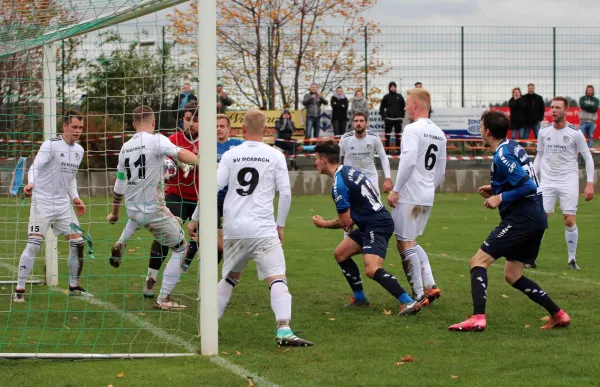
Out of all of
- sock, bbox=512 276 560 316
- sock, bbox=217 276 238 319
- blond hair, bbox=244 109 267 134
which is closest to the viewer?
blond hair, bbox=244 109 267 134

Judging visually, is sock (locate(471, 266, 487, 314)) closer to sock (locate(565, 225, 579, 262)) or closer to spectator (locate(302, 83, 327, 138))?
sock (locate(565, 225, 579, 262))


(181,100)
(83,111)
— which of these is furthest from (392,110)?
(181,100)

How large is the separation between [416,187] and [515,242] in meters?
1.70

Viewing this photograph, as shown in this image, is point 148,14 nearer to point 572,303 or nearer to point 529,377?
point 529,377

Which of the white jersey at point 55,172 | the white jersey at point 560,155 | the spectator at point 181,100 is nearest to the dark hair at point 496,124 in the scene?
the spectator at point 181,100

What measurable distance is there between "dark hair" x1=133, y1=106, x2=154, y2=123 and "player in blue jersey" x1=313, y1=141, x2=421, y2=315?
1.70m

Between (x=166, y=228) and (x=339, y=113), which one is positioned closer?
(x=166, y=228)

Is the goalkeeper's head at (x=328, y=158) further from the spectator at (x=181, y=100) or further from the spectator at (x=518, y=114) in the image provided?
the spectator at (x=518, y=114)

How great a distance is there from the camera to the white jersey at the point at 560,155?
12.0 m

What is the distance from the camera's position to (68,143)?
956 centimetres

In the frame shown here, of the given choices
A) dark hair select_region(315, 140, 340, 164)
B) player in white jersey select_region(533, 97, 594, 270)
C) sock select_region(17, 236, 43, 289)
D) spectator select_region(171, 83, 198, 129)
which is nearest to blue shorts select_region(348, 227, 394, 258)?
dark hair select_region(315, 140, 340, 164)

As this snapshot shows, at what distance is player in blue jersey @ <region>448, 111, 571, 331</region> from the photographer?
7430mm

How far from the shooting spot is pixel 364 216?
839 cm

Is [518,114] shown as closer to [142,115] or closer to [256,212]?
[142,115]
